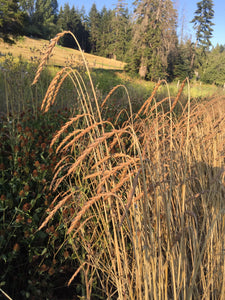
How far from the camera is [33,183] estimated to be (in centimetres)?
194

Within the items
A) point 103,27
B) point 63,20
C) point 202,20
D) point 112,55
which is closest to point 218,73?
point 202,20

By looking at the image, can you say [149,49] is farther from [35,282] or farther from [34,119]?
[35,282]

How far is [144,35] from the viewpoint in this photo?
64.0 ft

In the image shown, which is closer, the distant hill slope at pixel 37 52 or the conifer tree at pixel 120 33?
the distant hill slope at pixel 37 52

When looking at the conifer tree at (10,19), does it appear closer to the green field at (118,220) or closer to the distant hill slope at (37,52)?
the distant hill slope at (37,52)

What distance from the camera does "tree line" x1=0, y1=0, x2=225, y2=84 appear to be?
46.4 ft

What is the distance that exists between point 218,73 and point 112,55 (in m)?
24.5

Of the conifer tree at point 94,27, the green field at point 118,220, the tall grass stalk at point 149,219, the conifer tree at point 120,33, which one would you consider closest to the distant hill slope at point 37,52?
the green field at point 118,220

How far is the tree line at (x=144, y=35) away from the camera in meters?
14.1

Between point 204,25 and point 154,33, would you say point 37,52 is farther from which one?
point 204,25

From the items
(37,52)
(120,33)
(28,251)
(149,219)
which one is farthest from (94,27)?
(149,219)

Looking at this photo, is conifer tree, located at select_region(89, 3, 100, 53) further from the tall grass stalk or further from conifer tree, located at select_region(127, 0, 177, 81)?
the tall grass stalk

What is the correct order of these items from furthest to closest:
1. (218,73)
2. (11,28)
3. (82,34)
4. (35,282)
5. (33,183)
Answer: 1. (82,34)
2. (218,73)
3. (11,28)
4. (33,183)
5. (35,282)

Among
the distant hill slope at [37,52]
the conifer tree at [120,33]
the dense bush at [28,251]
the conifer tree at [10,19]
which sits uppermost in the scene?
the conifer tree at [120,33]
